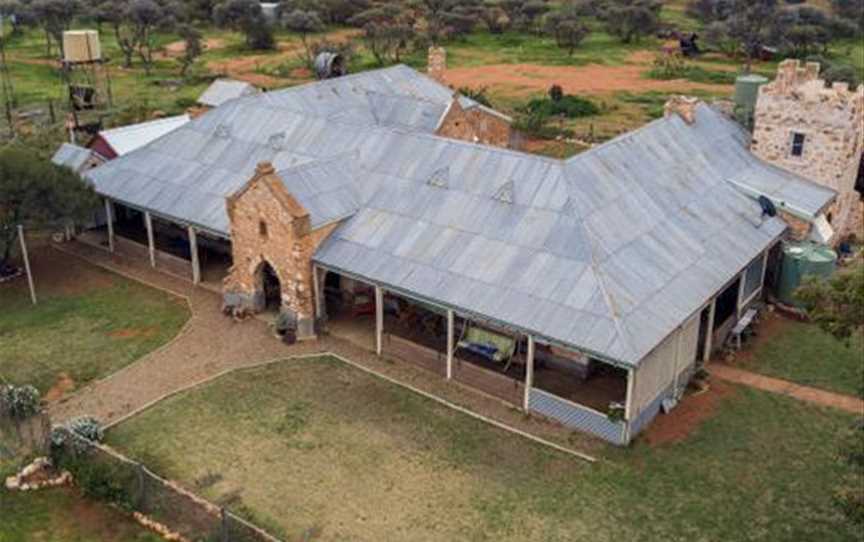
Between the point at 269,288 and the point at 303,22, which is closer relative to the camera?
the point at 269,288

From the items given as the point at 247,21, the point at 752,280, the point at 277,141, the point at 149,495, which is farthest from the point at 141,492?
the point at 247,21

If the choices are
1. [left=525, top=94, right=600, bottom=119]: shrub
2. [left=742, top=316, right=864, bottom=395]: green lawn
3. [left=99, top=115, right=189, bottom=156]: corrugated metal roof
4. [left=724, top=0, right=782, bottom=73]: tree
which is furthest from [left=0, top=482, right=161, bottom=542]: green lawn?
[left=724, top=0, right=782, bottom=73]: tree

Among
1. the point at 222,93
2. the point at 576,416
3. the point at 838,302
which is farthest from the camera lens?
the point at 222,93

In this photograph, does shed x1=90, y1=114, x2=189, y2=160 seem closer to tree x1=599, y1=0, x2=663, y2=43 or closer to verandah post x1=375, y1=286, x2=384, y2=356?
verandah post x1=375, y1=286, x2=384, y2=356

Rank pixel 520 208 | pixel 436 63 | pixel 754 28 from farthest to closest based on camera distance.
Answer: pixel 754 28
pixel 436 63
pixel 520 208

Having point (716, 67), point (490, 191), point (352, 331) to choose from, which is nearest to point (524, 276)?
point (490, 191)

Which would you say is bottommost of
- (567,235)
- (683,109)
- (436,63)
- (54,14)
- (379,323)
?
(379,323)

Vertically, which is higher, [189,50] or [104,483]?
[189,50]

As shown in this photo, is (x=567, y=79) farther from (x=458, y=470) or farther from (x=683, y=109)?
(x=458, y=470)

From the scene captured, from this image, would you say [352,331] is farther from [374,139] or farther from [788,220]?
[788,220]
